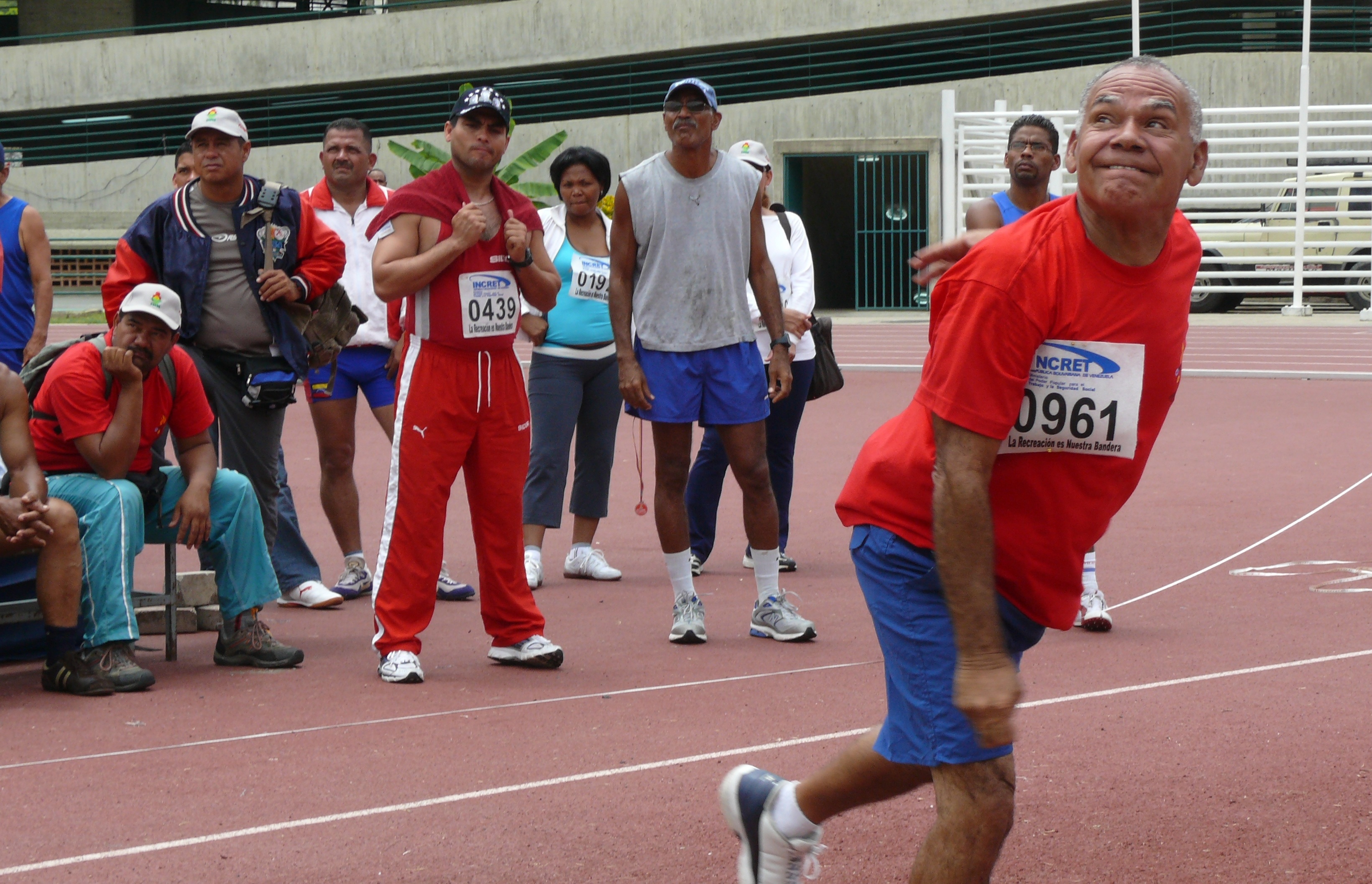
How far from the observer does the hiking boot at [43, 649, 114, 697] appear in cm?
571

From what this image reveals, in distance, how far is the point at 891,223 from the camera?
29.5 m

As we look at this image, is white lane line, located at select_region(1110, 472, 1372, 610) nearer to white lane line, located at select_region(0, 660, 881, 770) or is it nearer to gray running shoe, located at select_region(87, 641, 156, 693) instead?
white lane line, located at select_region(0, 660, 881, 770)

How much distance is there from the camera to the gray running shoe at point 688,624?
6.49 m

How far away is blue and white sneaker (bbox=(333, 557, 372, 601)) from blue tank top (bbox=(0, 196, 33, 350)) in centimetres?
203

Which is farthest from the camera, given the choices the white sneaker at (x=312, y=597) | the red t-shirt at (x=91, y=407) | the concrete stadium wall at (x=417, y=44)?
the concrete stadium wall at (x=417, y=44)

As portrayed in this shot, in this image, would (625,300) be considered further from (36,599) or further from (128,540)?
(36,599)

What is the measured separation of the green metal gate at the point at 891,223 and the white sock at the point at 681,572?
22.8 m

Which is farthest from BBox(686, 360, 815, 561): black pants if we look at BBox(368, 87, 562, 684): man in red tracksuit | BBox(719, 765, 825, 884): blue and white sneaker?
BBox(719, 765, 825, 884): blue and white sneaker

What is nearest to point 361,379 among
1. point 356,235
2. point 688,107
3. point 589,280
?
point 356,235

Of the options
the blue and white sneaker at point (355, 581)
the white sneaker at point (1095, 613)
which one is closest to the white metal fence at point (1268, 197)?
the blue and white sneaker at point (355, 581)

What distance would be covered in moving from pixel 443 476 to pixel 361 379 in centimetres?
202

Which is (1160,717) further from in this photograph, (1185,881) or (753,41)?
(753,41)

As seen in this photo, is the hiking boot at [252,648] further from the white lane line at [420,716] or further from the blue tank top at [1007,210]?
the blue tank top at [1007,210]

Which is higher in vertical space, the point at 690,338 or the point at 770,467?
the point at 690,338
